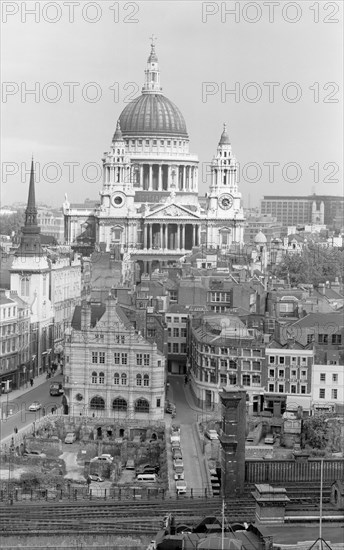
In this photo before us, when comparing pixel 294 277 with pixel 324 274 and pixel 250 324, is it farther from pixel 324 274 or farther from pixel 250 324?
pixel 250 324

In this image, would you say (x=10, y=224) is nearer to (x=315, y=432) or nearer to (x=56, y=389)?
(x=56, y=389)

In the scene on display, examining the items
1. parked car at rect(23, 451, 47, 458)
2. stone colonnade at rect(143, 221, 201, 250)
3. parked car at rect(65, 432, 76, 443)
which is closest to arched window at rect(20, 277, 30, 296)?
parked car at rect(65, 432, 76, 443)

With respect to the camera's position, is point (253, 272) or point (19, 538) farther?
point (253, 272)

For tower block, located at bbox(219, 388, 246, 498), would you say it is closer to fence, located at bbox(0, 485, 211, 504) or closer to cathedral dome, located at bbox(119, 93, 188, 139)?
fence, located at bbox(0, 485, 211, 504)

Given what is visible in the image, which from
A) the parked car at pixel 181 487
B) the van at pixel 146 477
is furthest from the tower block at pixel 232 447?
the van at pixel 146 477

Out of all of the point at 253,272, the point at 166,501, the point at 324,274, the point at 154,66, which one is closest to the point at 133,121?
the point at 154,66

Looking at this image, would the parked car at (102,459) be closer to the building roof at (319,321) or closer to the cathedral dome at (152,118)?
the building roof at (319,321)
